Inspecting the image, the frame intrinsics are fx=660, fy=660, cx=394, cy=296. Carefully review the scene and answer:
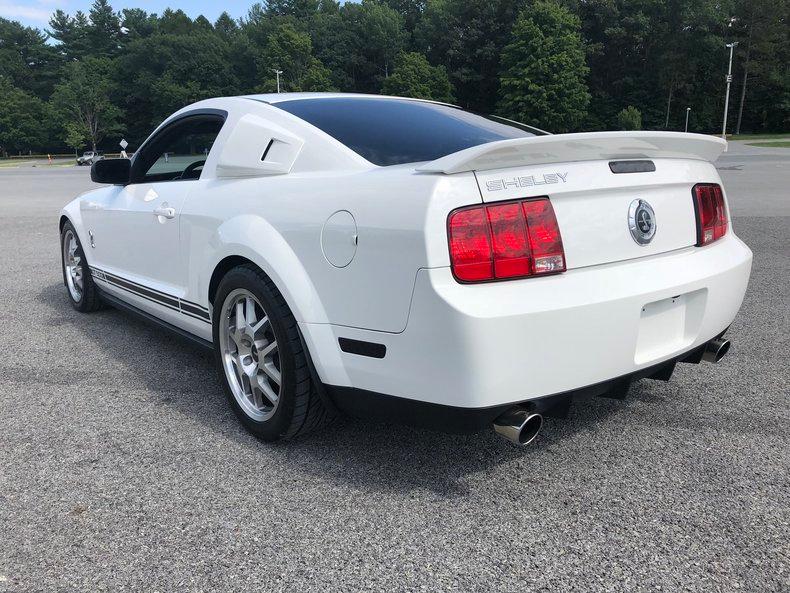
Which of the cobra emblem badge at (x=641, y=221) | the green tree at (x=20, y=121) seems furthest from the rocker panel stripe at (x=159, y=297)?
the green tree at (x=20, y=121)

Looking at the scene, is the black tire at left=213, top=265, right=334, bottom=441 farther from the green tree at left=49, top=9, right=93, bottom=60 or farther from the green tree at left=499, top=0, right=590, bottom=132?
the green tree at left=49, top=9, right=93, bottom=60

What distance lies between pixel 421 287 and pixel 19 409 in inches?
92.6

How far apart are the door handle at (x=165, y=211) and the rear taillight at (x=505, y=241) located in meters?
1.87

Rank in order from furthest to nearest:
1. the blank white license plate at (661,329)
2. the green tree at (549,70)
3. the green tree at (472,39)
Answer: the green tree at (472,39), the green tree at (549,70), the blank white license plate at (661,329)

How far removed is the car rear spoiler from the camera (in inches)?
81.5

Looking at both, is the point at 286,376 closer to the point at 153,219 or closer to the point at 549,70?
the point at 153,219

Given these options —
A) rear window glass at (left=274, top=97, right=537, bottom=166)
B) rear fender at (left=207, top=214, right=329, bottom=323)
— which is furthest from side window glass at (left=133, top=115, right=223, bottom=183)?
rear fender at (left=207, top=214, right=329, bottom=323)

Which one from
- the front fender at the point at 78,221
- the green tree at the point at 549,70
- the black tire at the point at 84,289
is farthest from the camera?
the green tree at the point at 549,70

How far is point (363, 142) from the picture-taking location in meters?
2.71

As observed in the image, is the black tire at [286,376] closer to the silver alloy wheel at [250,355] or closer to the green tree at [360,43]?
the silver alloy wheel at [250,355]

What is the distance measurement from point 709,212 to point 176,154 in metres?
3.04

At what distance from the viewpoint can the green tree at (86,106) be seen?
87312 mm

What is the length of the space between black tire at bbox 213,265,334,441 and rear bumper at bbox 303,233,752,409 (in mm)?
133

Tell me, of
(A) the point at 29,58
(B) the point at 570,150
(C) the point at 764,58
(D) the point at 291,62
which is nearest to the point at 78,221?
(B) the point at 570,150
